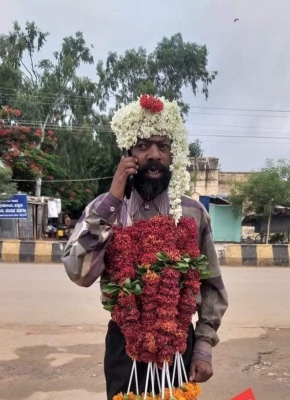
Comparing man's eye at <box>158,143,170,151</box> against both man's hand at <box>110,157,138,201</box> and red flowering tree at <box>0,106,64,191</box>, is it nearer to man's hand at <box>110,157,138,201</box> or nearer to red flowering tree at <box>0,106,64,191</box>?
man's hand at <box>110,157,138,201</box>

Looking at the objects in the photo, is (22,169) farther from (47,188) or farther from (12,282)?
(12,282)

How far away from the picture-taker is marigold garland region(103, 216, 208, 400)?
200 cm

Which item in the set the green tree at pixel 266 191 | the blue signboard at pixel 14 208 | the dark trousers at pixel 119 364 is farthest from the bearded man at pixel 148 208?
the green tree at pixel 266 191

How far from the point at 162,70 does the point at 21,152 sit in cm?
1564

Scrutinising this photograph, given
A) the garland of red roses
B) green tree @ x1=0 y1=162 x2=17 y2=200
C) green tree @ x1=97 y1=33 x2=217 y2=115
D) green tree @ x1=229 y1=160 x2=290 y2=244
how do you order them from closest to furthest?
the garland of red roses → green tree @ x1=0 y1=162 x2=17 y2=200 → green tree @ x1=229 y1=160 x2=290 y2=244 → green tree @ x1=97 y1=33 x2=217 y2=115

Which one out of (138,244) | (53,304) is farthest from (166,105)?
(53,304)

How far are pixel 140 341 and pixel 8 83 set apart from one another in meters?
28.3

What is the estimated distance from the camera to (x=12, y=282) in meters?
9.16

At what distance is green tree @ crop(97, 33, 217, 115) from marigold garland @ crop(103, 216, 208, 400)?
32137 millimetres

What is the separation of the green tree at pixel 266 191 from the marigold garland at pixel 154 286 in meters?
19.9

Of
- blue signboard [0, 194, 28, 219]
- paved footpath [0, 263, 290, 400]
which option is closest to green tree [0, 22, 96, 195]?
blue signboard [0, 194, 28, 219]

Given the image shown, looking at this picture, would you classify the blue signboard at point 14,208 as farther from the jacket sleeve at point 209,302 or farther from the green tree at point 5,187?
the jacket sleeve at point 209,302

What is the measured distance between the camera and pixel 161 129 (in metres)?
2.21

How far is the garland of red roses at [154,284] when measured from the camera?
6.57 ft
